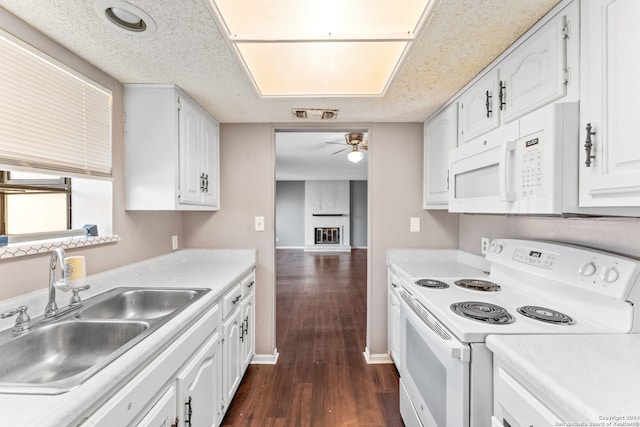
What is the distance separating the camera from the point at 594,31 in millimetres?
926

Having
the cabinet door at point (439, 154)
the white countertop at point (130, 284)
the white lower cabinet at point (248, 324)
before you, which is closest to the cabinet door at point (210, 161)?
the white countertop at point (130, 284)

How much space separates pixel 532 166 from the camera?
1105mm

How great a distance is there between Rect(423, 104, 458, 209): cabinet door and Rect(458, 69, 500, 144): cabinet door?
0.10 meters

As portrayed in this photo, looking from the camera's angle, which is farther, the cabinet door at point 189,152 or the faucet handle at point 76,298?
the cabinet door at point 189,152

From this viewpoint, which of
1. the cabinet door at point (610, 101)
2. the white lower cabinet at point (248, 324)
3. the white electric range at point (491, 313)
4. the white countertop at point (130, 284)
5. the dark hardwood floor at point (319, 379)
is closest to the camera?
the white countertop at point (130, 284)

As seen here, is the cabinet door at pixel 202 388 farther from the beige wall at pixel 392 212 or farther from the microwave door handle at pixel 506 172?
the microwave door handle at pixel 506 172

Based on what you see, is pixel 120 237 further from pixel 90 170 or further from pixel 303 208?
pixel 303 208

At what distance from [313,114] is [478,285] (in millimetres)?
1646

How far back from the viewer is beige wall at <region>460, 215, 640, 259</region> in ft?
3.69

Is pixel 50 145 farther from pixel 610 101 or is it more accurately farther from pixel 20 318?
pixel 610 101

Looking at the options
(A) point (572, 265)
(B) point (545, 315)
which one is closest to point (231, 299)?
(B) point (545, 315)

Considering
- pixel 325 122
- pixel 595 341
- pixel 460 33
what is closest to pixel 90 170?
pixel 325 122

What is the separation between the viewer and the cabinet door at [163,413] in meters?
0.94

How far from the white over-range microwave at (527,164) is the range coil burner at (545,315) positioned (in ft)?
1.38
